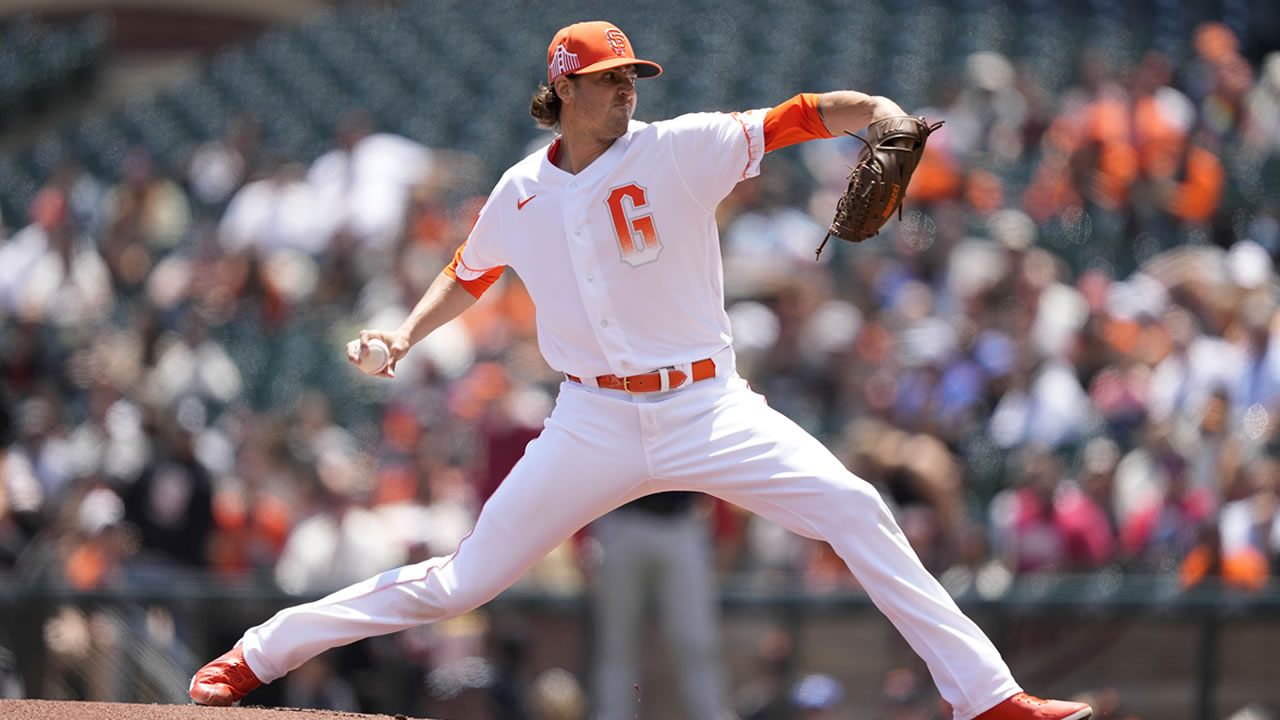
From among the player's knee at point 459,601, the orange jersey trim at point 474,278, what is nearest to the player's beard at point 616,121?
the orange jersey trim at point 474,278

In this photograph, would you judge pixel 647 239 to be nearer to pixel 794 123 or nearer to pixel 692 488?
pixel 794 123

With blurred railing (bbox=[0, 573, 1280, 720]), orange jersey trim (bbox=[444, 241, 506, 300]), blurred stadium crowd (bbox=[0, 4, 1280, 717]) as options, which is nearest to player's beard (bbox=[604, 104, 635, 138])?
orange jersey trim (bbox=[444, 241, 506, 300])

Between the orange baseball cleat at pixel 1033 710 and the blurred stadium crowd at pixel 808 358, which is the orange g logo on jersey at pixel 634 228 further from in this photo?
the blurred stadium crowd at pixel 808 358

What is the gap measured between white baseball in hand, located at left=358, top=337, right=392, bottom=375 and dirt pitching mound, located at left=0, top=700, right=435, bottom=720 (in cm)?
84

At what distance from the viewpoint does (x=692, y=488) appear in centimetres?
350

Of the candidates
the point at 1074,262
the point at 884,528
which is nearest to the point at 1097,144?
the point at 1074,262

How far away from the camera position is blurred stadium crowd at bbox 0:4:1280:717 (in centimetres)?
640

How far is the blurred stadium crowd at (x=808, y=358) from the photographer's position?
6.40 metres

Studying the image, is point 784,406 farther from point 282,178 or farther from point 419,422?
point 282,178

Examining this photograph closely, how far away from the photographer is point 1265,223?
303 inches

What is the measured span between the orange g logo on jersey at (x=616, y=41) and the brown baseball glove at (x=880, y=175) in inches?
22.9

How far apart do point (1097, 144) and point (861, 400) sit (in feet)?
7.54

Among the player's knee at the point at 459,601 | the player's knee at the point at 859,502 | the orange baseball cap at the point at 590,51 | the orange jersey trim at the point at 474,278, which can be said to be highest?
the orange baseball cap at the point at 590,51

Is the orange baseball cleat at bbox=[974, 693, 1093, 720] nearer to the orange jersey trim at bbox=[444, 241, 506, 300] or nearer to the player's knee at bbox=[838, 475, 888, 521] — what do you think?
the player's knee at bbox=[838, 475, 888, 521]
